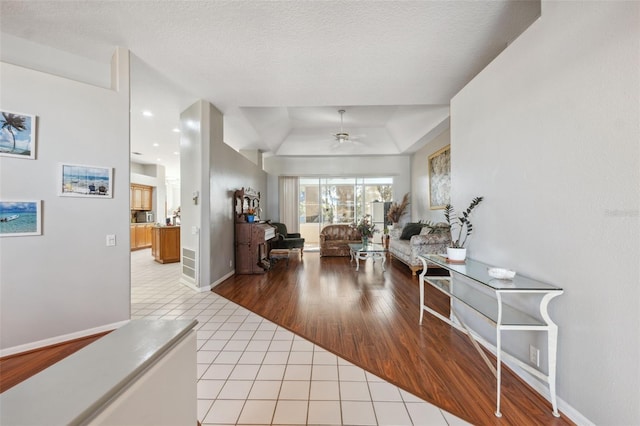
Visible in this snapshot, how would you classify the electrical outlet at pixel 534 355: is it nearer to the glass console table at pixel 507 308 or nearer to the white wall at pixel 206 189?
the glass console table at pixel 507 308

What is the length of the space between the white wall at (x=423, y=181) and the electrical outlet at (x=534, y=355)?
4.38 meters

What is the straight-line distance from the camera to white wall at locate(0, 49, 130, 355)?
2.32 metres

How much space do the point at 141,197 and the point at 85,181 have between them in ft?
25.0

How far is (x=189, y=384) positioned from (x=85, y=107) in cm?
310

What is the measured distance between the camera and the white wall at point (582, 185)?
4.39ft

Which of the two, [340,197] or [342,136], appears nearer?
[342,136]

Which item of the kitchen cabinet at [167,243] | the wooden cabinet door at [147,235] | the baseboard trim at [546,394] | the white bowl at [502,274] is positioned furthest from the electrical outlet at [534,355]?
the wooden cabinet door at [147,235]

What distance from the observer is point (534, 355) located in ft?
6.14

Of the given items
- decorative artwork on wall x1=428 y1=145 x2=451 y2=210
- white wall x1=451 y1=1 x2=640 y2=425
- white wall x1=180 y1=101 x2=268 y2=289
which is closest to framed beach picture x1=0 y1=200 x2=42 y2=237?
white wall x1=180 y1=101 x2=268 y2=289

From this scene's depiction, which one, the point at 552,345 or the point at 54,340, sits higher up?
the point at 552,345

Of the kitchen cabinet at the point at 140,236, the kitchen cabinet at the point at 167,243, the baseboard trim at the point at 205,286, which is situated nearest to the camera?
the baseboard trim at the point at 205,286

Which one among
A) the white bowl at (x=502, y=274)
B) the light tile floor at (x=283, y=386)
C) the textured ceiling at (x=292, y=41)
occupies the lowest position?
the light tile floor at (x=283, y=386)

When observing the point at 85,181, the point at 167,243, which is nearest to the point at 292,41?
the point at 85,181

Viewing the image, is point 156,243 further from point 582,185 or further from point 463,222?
point 582,185
